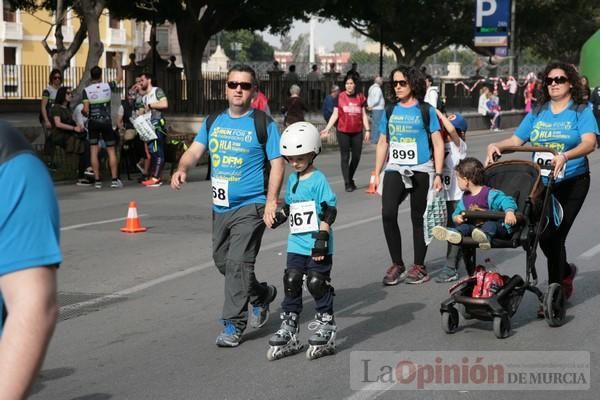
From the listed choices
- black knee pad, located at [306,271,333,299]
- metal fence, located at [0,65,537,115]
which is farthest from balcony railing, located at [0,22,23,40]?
black knee pad, located at [306,271,333,299]

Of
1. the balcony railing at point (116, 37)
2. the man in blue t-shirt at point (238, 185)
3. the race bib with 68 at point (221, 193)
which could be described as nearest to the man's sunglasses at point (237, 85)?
the man in blue t-shirt at point (238, 185)

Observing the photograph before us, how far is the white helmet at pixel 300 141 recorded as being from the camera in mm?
6836

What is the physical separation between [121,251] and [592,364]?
5842 millimetres

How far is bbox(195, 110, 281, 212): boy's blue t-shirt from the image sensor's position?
736 cm

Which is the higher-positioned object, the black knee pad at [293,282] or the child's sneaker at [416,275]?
the black knee pad at [293,282]

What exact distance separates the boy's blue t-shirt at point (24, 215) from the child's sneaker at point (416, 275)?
7.23 metres

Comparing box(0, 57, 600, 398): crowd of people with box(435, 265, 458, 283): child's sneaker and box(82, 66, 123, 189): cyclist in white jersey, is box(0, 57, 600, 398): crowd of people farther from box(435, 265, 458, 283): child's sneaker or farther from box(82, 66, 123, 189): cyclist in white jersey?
box(82, 66, 123, 189): cyclist in white jersey

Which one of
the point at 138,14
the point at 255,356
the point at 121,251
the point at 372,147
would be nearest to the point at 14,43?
the point at 138,14

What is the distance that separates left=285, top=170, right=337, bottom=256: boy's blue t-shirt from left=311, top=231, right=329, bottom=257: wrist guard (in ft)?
0.39

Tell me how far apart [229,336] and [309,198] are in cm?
107

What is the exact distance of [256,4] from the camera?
37719 millimetres

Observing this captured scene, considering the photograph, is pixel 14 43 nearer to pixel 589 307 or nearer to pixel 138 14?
pixel 138 14

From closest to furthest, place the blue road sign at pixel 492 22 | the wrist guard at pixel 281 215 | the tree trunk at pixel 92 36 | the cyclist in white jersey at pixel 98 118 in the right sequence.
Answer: the wrist guard at pixel 281 215 < the cyclist in white jersey at pixel 98 118 < the tree trunk at pixel 92 36 < the blue road sign at pixel 492 22

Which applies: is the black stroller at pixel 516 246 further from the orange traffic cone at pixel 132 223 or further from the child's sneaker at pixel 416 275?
the orange traffic cone at pixel 132 223
